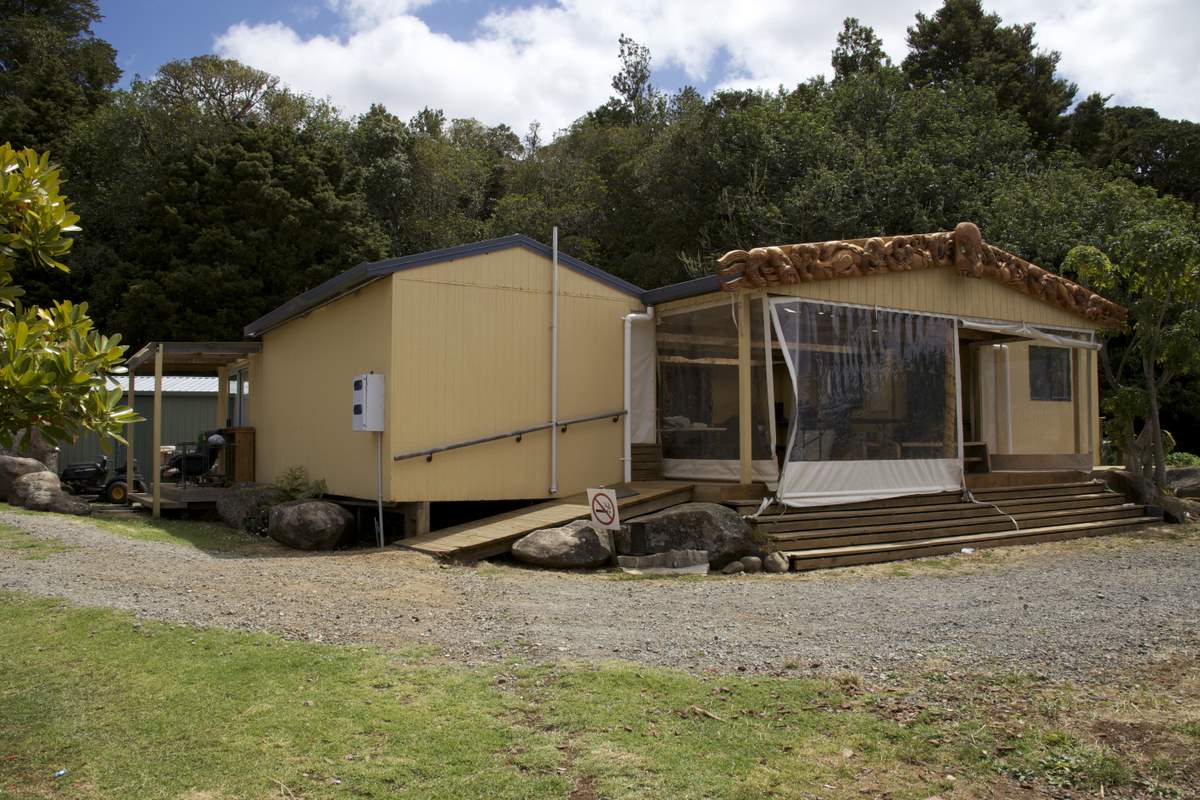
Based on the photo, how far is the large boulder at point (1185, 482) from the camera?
15.8 metres

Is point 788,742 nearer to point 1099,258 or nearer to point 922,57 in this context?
point 1099,258

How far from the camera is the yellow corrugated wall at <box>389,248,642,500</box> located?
422 inches

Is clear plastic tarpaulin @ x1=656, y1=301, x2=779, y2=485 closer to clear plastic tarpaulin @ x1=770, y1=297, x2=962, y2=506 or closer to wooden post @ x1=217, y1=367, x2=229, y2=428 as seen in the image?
clear plastic tarpaulin @ x1=770, y1=297, x2=962, y2=506

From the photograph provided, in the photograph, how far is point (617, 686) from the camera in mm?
4895

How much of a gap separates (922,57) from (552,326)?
93.9 ft

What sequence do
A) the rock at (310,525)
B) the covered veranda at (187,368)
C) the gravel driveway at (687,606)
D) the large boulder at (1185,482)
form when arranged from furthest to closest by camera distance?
1. the large boulder at (1185,482)
2. the covered veranda at (187,368)
3. the rock at (310,525)
4. the gravel driveway at (687,606)

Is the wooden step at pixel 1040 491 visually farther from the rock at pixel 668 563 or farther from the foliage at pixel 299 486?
the foliage at pixel 299 486

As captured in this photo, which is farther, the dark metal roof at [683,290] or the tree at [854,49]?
the tree at [854,49]

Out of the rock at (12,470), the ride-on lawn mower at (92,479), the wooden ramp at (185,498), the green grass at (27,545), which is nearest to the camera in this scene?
the green grass at (27,545)

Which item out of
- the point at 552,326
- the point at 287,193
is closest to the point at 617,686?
the point at 552,326

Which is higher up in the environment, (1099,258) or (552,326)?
(1099,258)

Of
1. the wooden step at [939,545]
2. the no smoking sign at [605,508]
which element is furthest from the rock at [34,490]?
the wooden step at [939,545]

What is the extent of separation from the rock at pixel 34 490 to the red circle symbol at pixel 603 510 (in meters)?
8.54

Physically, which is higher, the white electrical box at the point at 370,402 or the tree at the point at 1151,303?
the tree at the point at 1151,303
